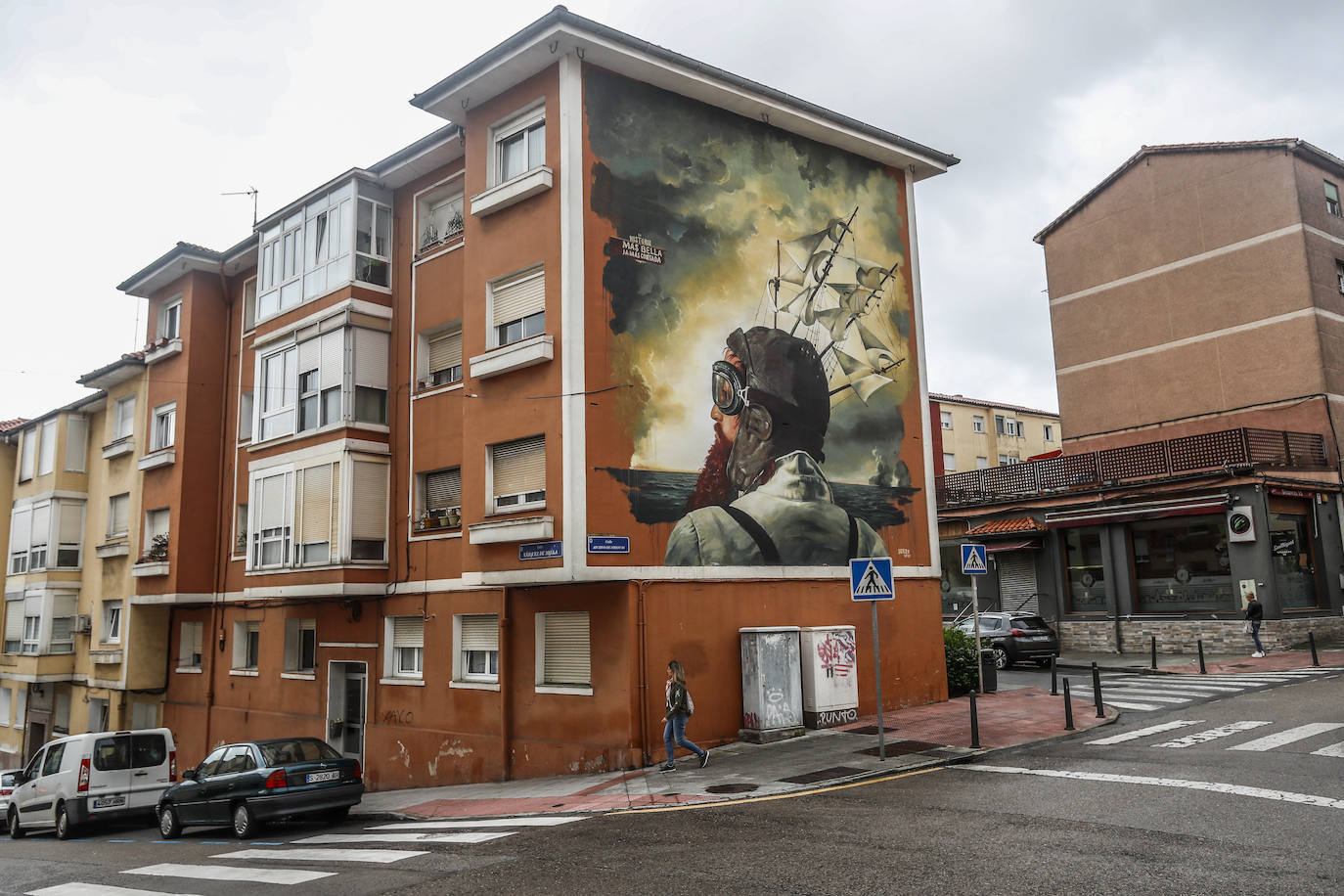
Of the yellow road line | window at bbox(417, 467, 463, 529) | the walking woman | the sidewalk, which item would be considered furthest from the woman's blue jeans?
window at bbox(417, 467, 463, 529)

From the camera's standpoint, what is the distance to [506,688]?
1623 cm

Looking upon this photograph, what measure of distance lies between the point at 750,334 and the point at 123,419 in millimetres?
21242

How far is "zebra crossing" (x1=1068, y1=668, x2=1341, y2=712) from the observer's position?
16.9 meters

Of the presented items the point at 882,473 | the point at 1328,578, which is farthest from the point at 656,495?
the point at 1328,578

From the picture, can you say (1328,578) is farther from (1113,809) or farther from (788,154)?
(1113,809)

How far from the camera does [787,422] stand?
17.5m

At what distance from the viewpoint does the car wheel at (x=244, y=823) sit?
1321 cm

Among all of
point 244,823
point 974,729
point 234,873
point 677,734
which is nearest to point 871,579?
point 974,729

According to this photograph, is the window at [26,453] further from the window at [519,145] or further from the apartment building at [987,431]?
the apartment building at [987,431]

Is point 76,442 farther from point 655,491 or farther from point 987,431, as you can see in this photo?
point 987,431

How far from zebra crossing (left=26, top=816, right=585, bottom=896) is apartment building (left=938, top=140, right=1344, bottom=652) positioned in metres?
21.8

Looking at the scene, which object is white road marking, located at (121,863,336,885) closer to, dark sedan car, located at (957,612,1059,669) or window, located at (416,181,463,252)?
window, located at (416,181,463,252)

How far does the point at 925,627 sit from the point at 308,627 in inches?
535

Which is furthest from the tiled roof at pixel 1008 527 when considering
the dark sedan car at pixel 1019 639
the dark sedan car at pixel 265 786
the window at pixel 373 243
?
the dark sedan car at pixel 265 786
